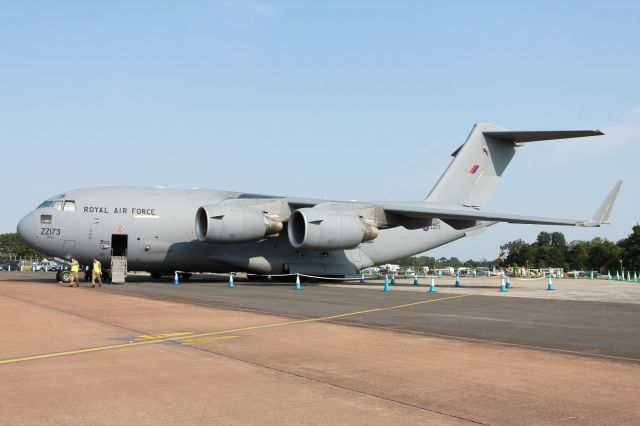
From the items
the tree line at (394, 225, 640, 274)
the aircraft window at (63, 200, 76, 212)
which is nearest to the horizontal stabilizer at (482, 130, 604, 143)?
the aircraft window at (63, 200, 76, 212)

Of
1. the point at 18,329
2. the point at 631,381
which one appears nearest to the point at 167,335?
the point at 18,329

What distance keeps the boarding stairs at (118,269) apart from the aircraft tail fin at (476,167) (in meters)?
15.0

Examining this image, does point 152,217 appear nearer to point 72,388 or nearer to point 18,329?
point 18,329

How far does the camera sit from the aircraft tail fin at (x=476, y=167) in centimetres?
3194

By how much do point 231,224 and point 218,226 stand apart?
0.52 metres

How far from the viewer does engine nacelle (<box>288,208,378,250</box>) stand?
25.0 metres

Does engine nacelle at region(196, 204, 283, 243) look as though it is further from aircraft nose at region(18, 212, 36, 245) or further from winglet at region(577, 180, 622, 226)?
winglet at region(577, 180, 622, 226)

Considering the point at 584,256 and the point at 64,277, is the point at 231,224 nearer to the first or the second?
the point at 64,277

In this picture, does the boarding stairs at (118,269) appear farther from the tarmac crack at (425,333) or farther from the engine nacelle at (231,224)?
the tarmac crack at (425,333)

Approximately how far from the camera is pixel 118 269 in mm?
25734

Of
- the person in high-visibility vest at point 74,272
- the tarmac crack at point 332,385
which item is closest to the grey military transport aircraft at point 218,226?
the person in high-visibility vest at point 74,272

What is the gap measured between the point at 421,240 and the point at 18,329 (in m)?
24.5

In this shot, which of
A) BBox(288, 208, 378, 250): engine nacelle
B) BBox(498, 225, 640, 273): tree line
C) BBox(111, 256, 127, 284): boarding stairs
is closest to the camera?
BBox(288, 208, 378, 250): engine nacelle

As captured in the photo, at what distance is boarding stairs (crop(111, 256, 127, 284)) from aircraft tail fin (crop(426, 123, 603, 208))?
14993mm
